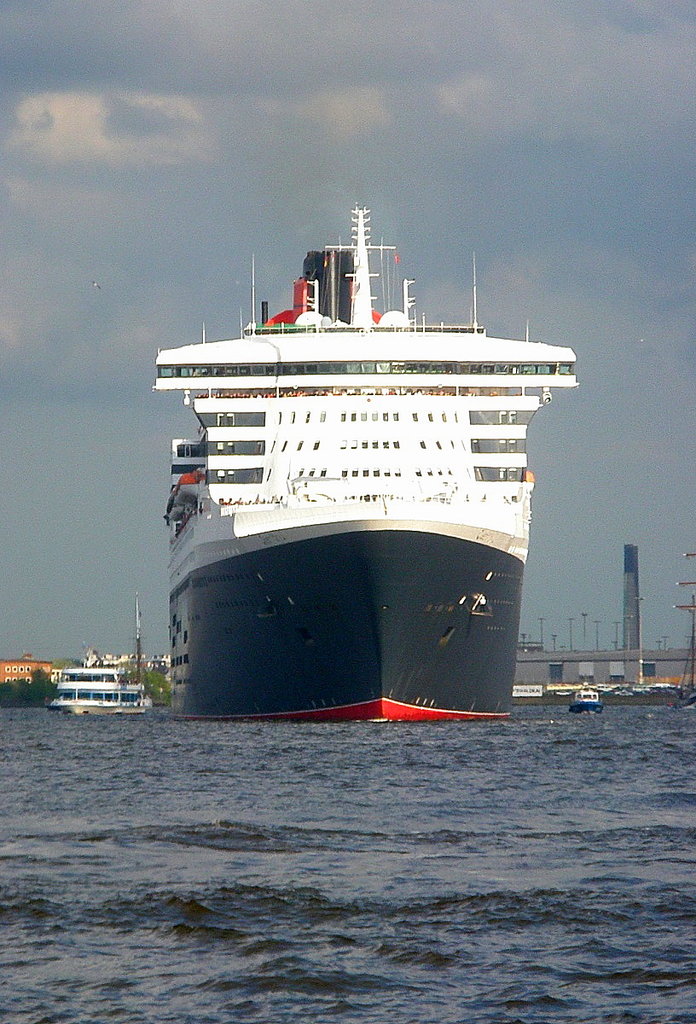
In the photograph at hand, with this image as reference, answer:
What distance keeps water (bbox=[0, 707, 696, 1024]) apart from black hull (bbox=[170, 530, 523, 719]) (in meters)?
16.0

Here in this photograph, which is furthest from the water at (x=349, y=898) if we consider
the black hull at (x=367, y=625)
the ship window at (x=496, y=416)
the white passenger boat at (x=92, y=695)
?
the white passenger boat at (x=92, y=695)

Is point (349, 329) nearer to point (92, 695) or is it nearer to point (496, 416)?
point (496, 416)

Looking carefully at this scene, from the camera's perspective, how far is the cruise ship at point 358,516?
5062cm

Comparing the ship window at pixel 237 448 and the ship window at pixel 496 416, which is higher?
the ship window at pixel 496 416

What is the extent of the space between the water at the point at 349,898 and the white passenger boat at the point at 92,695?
301 ft

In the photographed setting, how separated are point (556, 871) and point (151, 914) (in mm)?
A: 5152

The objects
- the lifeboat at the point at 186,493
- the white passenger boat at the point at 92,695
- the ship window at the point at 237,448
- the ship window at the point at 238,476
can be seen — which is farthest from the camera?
the white passenger boat at the point at 92,695

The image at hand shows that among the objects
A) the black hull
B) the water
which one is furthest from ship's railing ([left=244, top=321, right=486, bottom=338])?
the water

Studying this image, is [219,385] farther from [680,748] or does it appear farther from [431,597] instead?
[680,748]

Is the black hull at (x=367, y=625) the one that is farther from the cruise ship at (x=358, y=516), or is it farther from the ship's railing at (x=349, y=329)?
the ship's railing at (x=349, y=329)

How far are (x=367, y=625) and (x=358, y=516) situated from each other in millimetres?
3261

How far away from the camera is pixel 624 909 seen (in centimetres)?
1734

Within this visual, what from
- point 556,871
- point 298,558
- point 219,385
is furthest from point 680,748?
Answer: point 556,871

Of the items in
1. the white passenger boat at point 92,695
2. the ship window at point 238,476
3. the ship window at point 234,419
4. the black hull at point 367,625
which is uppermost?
the ship window at point 234,419
